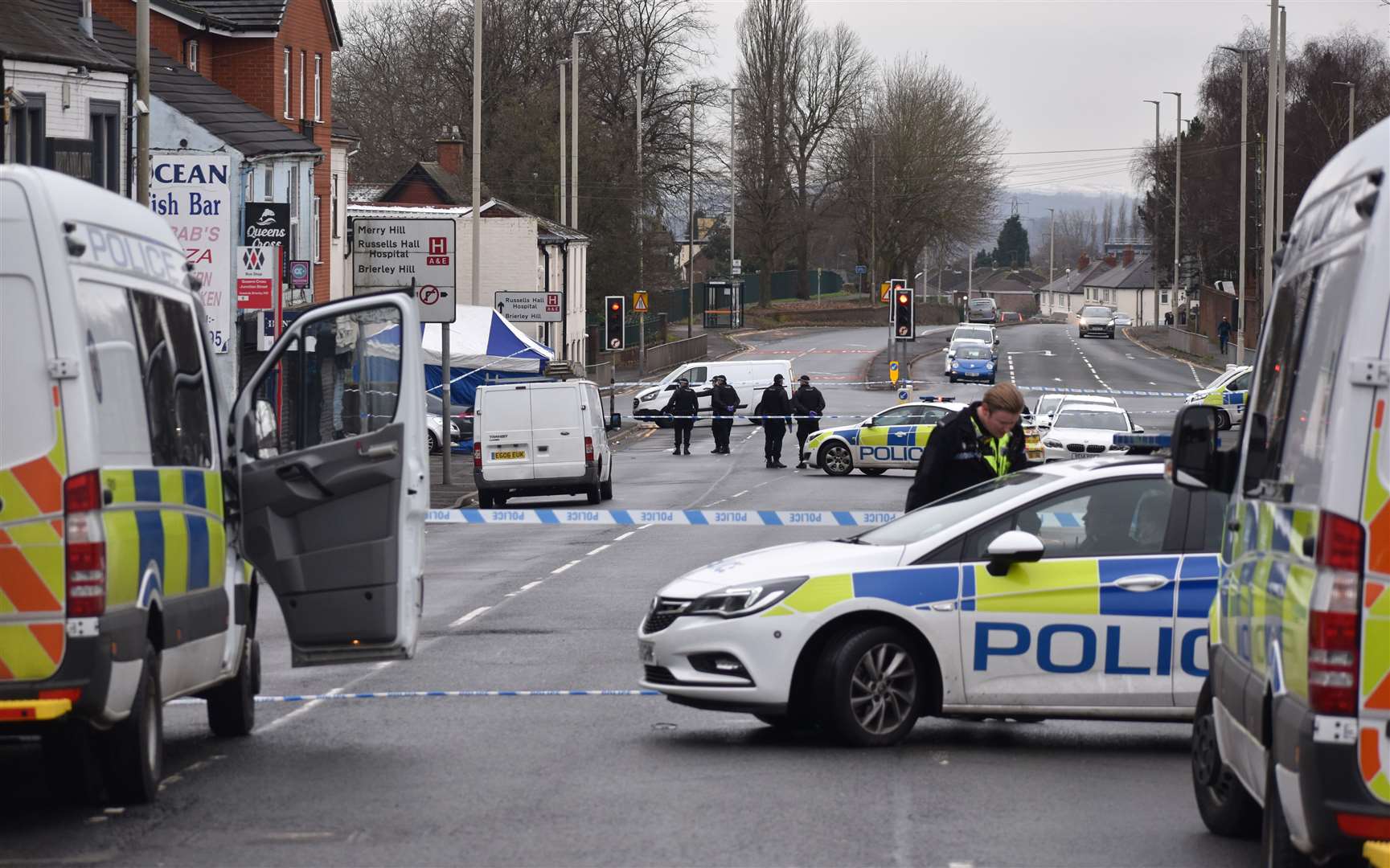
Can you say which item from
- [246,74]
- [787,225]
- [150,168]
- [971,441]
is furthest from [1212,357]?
[971,441]

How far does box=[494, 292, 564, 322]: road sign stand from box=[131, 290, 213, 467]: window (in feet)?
115

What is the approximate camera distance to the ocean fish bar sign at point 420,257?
101 ft

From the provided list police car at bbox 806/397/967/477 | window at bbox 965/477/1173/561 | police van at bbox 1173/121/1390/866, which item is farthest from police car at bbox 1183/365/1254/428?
police van at bbox 1173/121/1390/866

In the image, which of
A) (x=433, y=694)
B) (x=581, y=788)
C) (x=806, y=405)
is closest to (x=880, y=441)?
(x=806, y=405)

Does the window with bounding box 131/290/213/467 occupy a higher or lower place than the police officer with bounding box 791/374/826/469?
higher

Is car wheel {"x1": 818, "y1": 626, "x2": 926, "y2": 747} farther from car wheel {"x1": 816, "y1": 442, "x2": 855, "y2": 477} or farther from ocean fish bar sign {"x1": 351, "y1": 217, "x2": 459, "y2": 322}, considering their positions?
car wheel {"x1": 816, "y1": 442, "x2": 855, "y2": 477}

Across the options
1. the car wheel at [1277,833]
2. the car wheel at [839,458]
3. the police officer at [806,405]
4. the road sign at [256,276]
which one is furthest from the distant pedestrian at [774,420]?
the car wheel at [1277,833]

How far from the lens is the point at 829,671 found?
9.05 metres

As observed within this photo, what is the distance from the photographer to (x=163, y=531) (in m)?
7.98

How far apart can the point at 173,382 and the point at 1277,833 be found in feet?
17.2

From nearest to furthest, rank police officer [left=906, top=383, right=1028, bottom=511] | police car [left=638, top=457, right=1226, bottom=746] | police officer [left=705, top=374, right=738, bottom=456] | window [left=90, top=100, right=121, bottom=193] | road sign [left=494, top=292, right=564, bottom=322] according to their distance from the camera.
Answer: police car [left=638, top=457, right=1226, bottom=746] < police officer [left=906, top=383, right=1028, bottom=511] < window [left=90, top=100, right=121, bottom=193] < police officer [left=705, top=374, right=738, bottom=456] < road sign [left=494, top=292, right=564, bottom=322]

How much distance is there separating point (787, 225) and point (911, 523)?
98.8m

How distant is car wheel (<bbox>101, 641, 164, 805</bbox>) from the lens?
7664mm

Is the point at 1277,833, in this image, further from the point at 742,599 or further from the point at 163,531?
the point at 163,531
